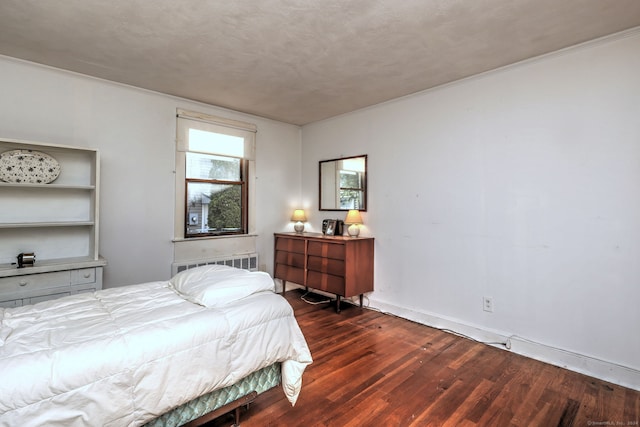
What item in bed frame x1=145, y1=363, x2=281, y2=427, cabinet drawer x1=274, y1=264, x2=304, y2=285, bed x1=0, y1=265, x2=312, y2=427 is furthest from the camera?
cabinet drawer x1=274, y1=264, x2=304, y2=285

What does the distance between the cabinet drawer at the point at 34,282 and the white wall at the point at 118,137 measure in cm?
56

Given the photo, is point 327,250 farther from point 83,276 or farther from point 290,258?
point 83,276

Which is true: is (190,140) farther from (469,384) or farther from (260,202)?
(469,384)

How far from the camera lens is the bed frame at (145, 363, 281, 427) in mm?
1434

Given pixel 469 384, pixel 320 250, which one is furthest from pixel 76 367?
pixel 320 250

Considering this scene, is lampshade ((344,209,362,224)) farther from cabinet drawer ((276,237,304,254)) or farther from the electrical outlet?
the electrical outlet

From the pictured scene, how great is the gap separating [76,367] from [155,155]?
8.55 ft

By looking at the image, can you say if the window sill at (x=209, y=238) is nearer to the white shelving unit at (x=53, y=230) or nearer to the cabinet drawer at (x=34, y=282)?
the white shelving unit at (x=53, y=230)

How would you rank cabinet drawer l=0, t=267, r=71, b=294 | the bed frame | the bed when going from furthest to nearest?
cabinet drawer l=0, t=267, r=71, b=294, the bed frame, the bed

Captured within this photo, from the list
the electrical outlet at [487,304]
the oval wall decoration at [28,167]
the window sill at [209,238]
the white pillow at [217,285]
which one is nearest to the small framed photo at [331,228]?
the window sill at [209,238]

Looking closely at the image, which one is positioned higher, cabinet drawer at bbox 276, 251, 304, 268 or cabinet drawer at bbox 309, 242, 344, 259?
cabinet drawer at bbox 309, 242, 344, 259

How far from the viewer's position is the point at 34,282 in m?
2.34

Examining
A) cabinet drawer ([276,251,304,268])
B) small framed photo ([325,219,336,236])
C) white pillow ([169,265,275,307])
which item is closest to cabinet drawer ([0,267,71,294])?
white pillow ([169,265,275,307])

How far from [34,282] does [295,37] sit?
8.82 feet
